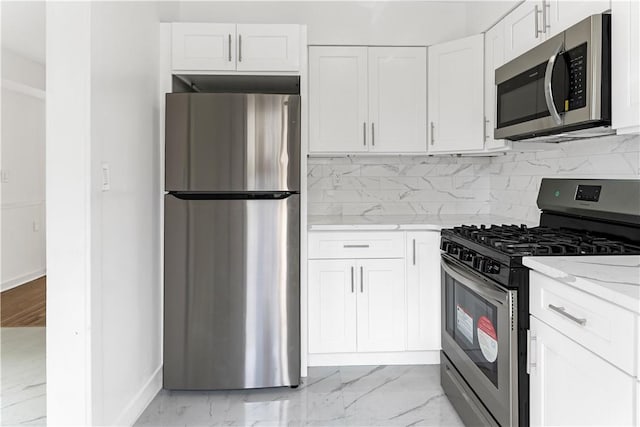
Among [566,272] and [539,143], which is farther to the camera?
[539,143]

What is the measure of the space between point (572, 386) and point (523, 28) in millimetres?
1807

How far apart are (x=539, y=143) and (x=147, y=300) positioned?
231cm

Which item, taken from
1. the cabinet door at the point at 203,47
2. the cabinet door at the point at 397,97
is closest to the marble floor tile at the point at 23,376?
the cabinet door at the point at 203,47

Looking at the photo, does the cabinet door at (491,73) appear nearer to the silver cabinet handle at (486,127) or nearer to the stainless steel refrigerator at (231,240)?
the silver cabinet handle at (486,127)

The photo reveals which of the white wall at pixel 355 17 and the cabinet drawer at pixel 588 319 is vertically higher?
the white wall at pixel 355 17

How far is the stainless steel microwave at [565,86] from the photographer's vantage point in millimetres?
1800

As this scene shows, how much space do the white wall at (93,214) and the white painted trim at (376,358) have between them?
1.10 m

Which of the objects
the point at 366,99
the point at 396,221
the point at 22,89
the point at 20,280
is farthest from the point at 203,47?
the point at 20,280

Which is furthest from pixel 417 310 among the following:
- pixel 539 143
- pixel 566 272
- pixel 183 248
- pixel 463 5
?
pixel 463 5

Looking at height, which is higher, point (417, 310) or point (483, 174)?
point (483, 174)

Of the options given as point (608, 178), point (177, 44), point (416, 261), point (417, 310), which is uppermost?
point (177, 44)

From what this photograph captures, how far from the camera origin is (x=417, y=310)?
303 centimetres

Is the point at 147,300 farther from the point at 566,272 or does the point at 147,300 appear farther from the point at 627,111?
the point at 627,111

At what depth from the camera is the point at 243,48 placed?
110 inches
